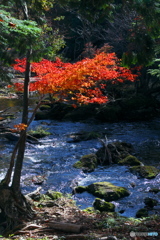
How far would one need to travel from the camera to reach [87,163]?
13.7 meters

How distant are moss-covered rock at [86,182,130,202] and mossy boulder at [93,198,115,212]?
0.56 metres

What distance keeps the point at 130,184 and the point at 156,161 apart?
318cm

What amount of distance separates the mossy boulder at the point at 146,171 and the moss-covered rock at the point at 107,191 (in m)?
1.77

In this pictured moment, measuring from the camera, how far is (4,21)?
18.8ft

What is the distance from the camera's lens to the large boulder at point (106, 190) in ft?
35.0

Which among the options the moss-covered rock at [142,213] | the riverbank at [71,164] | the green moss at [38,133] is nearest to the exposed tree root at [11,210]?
the riverbank at [71,164]

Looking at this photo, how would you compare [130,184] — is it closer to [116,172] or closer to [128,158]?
[116,172]

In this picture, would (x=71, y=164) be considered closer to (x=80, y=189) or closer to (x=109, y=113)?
(x=80, y=189)

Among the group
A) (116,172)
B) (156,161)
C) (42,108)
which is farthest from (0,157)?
(42,108)

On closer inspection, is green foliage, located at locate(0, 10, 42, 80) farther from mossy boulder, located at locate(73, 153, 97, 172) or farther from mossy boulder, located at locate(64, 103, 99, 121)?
mossy boulder, located at locate(64, 103, 99, 121)

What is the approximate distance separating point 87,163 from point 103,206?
13.0 feet

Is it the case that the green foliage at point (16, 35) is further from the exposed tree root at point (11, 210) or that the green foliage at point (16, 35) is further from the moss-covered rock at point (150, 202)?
the moss-covered rock at point (150, 202)

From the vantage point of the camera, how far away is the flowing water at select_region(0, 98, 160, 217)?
1122 cm

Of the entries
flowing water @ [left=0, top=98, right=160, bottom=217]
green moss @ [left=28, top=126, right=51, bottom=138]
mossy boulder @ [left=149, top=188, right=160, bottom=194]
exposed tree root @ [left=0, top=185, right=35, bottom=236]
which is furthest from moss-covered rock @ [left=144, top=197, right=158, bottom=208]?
green moss @ [left=28, top=126, right=51, bottom=138]
